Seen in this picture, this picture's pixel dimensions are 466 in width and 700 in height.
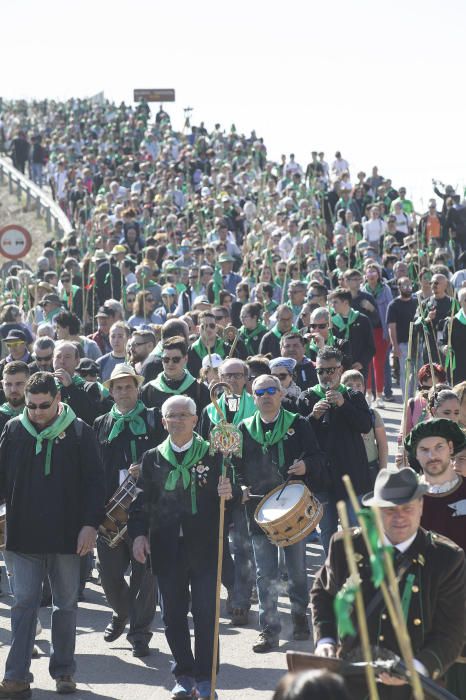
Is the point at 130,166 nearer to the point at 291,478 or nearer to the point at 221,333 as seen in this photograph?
the point at 221,333

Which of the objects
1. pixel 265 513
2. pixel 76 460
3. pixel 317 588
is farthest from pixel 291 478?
pixel 317 588

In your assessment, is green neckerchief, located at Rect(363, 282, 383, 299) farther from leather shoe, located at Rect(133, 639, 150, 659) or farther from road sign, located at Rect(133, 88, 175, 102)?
road sign, located at Rect(133, 88, 175, 102)

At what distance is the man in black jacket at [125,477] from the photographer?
1046 cm

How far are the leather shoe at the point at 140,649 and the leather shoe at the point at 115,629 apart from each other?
35 cm

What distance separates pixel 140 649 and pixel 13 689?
50.1 inches

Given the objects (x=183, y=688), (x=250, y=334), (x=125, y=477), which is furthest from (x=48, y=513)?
(x=250, y=334)

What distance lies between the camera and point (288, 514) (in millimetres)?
10047

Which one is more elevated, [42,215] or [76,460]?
[42,215]

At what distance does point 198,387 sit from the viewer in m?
12.2

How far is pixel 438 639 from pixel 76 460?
378cm

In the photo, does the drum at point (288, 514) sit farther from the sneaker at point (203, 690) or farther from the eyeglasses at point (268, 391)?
the sneaker at point (203, 690)

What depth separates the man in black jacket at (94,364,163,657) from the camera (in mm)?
10461

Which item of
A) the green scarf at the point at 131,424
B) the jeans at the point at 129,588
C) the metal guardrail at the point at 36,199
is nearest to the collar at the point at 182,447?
the jeans at the point at 129,588

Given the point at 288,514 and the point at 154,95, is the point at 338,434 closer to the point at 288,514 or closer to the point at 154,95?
the point at 288,514
